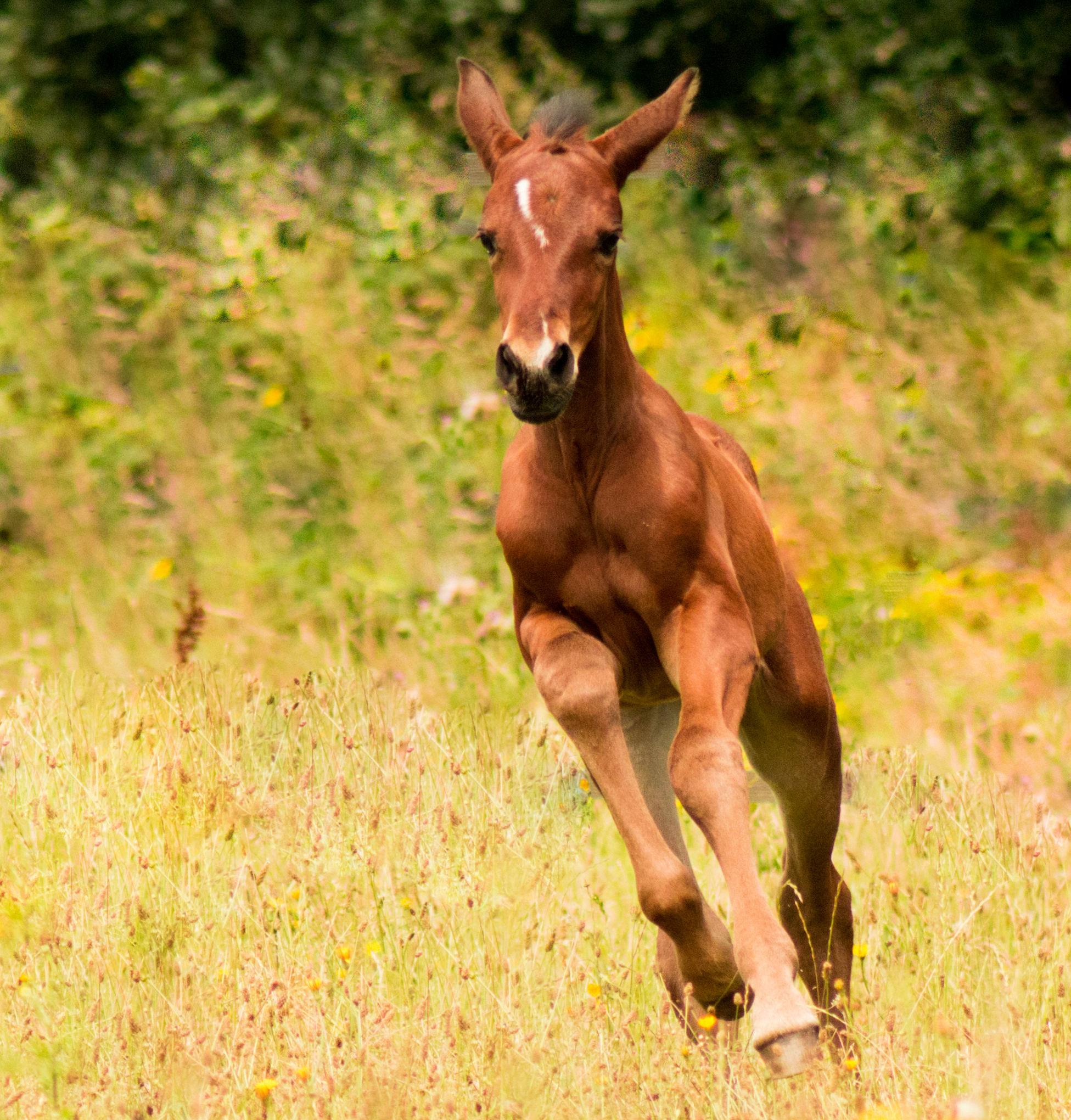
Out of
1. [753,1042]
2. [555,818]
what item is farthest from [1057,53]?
[753,1042]

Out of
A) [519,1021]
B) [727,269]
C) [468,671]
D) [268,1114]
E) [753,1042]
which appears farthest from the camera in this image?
[727,269]

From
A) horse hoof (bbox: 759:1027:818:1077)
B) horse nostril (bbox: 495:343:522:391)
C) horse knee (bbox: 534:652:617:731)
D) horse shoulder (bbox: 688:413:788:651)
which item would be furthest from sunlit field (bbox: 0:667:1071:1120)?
horse nostril (bbox: 495:343:522:391)

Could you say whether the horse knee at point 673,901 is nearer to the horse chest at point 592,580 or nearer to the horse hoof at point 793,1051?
the horse hoof at point 793,1051

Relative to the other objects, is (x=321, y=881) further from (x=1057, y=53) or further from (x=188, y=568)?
(x=1057, y=53)

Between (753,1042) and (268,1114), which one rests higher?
(753,1042)

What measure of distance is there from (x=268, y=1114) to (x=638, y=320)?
18.5 ft

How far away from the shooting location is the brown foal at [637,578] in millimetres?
3234

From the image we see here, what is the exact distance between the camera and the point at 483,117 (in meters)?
3.96

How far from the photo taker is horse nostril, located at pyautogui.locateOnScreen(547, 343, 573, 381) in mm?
3176

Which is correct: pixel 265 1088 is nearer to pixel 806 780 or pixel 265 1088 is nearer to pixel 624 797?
pixel 624 797

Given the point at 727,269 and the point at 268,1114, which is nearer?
the point at 268,1114

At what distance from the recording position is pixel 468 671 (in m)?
6.36

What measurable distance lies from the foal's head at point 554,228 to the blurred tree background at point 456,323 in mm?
2811

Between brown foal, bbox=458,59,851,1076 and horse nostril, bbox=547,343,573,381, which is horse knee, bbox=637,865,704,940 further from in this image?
horse nostril, bbox=547,343,573,381
